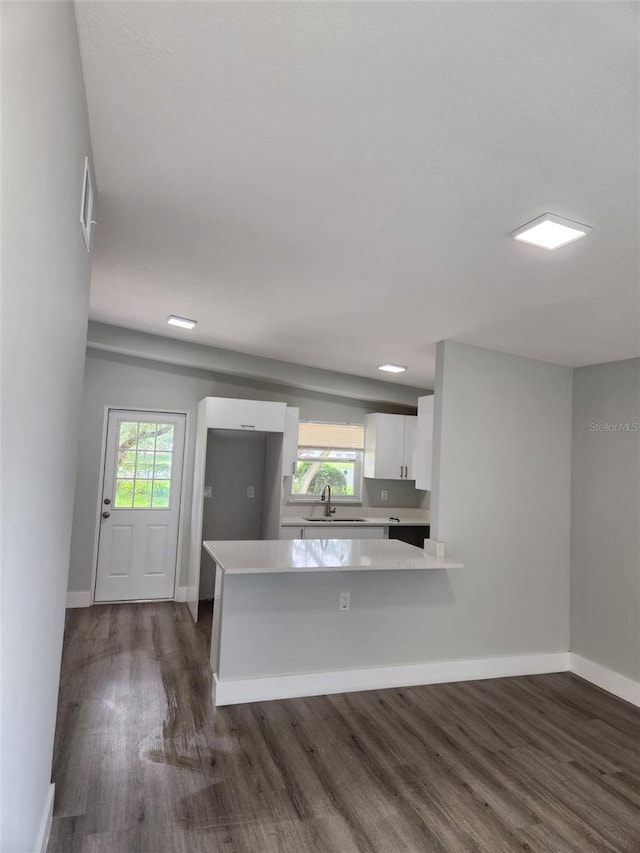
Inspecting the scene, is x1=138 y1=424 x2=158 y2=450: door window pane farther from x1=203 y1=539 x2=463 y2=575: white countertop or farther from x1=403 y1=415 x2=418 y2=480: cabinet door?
x1=403 y1=415 x2=418 y2=480: cabinet door

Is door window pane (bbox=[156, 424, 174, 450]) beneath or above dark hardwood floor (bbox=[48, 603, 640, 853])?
above

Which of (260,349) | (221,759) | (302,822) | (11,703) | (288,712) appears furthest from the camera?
(260,349)

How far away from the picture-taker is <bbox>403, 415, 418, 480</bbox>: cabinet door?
619 centimetres

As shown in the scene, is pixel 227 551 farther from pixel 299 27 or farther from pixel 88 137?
pixel 299 27

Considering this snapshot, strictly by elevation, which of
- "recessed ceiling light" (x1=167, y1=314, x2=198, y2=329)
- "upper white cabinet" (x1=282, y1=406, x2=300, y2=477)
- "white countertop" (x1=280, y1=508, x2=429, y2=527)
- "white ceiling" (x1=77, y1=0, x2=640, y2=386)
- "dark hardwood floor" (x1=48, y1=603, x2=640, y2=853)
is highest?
"recessed ceiling light" (x1=167, y1=314, x2=198, y2=329)

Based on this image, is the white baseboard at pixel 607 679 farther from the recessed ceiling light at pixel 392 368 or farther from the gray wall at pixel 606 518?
the recessed ceiling light at pixel 392 368

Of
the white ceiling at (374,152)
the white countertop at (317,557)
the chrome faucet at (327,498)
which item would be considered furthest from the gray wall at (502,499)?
the chrome faucet at (327,498)

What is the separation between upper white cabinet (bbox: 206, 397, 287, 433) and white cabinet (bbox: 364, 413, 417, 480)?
47.2 inches

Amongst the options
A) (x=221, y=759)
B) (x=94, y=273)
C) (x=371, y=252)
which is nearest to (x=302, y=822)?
(x=221, y=759)

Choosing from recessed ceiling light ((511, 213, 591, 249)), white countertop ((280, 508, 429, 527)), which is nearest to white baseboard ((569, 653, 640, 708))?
white countertop ((280, 508, 429, 527))

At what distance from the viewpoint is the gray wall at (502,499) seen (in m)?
4.04

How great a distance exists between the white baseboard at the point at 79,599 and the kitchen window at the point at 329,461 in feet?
7.42

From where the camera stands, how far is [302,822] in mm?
2361

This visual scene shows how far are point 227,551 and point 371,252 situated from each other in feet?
6.95
